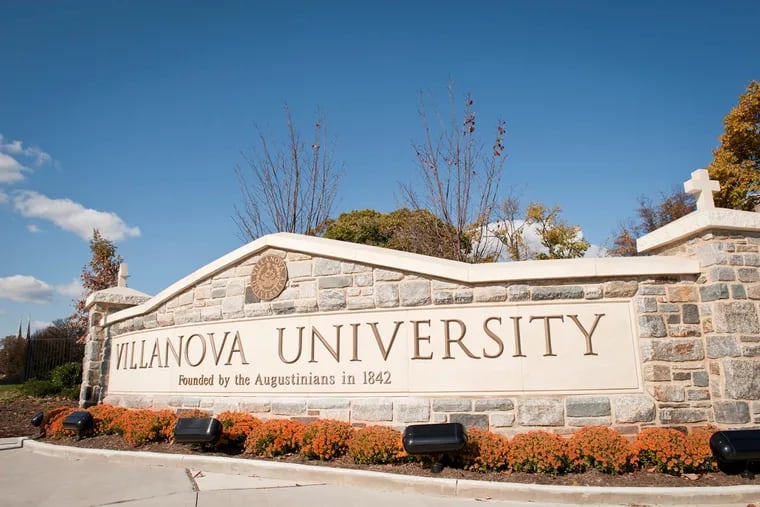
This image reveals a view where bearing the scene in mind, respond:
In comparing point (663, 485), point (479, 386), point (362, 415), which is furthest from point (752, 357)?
point (362, 415)

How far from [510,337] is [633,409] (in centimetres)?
177

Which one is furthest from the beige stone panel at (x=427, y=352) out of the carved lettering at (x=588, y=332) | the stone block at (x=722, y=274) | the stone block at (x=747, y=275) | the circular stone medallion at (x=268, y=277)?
the stone block at (x=747, y=275)

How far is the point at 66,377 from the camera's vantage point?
16.3 meters

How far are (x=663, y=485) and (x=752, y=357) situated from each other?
2.35 meters

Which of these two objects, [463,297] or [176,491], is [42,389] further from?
[463,297]

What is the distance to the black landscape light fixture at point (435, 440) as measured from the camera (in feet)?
19.7

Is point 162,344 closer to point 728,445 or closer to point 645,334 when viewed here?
point 645,334

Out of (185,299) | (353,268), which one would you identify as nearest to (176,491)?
(353,268)

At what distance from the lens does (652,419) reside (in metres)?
6.77

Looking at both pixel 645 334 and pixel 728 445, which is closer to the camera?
pixel 728 445

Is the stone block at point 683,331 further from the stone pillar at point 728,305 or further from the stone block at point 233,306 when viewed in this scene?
the stone block at point 233,306

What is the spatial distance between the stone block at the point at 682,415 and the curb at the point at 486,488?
1.41 meters

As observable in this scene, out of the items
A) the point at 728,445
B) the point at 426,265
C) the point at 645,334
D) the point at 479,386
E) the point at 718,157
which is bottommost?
the point at 728,445

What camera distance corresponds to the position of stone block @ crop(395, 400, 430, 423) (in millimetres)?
7348
